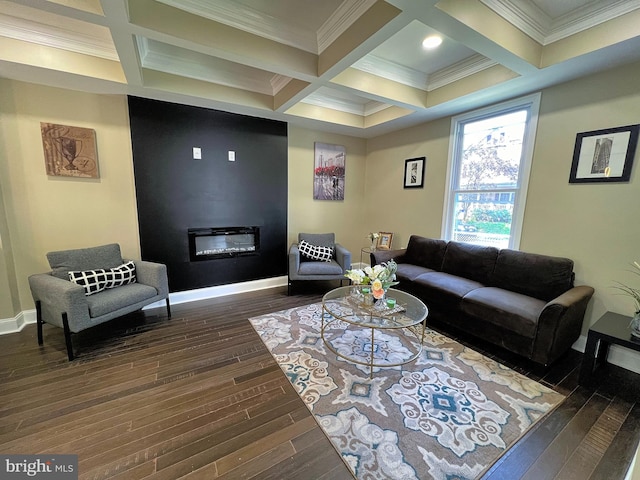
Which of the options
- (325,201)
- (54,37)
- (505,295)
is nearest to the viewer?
(54,37)

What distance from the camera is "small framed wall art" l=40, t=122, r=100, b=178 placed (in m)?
2.67

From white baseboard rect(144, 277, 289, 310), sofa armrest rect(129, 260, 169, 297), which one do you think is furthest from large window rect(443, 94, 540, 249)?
sofa armrest rect(129, 260, 169, 297)

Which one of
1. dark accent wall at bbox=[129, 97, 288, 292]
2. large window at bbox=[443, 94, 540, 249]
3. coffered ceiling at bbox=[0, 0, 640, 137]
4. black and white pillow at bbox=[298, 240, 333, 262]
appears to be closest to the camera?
coffered ceiling at bbox=[0, 0, 640, 137]

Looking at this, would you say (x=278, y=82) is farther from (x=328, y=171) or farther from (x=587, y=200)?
(x=587, y=200)

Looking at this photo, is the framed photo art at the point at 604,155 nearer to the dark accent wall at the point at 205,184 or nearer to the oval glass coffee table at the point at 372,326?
the oval glass coffee table at the point at 372,326

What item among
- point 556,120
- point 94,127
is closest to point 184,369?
point 94,127

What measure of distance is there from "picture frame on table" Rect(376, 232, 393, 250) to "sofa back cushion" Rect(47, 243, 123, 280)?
3664 millimetres

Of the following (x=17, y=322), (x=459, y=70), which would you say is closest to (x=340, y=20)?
(x=459, y=70)

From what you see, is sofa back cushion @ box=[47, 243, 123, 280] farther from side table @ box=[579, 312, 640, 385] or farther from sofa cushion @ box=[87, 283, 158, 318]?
side table @ box=[579, 312, 640, 385]

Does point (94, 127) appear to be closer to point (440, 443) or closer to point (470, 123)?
point (440, 443)

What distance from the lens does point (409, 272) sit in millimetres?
3271

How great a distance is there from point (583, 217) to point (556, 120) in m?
0.99

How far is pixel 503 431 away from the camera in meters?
1.57

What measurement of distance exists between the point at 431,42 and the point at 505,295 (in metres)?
2.52
